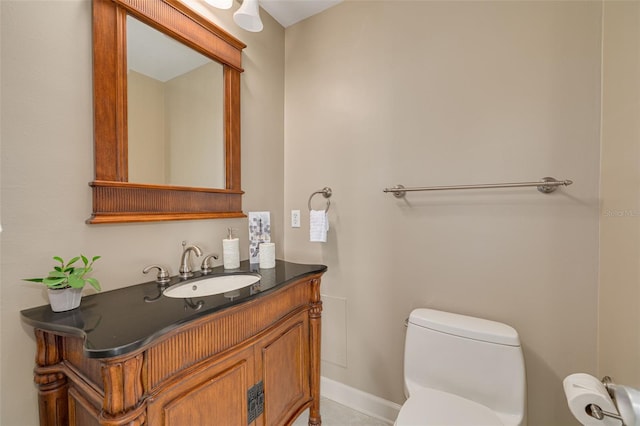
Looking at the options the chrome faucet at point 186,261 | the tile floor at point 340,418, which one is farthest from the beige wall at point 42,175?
the tile floor at point 340,418

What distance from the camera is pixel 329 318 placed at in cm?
175

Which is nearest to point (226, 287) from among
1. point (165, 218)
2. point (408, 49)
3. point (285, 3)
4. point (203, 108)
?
point (165, 218)

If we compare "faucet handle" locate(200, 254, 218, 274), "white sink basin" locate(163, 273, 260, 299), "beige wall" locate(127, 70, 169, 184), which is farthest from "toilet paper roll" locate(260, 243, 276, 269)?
"beige wall" locate(127, 70, 169, 184)

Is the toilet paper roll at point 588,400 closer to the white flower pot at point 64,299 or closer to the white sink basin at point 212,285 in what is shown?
the white sink basin at point 212,285

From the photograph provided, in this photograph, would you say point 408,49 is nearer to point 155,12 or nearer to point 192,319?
point 155,12

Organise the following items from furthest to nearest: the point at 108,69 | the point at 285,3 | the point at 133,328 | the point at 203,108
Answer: the point at 285,3
the point at 203,108
the point at 108,69
the point at 133,328

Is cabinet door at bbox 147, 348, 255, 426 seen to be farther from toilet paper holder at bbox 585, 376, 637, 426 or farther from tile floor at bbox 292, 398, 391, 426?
toilet paper holder at bbox 585, 376, 637, 426

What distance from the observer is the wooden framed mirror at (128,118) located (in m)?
0.99

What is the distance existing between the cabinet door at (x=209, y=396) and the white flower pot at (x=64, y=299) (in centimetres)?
41

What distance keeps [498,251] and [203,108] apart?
164 centimetres

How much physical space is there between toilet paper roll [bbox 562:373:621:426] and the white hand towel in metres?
1.18

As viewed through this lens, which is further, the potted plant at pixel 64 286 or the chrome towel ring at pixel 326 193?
the chrome towel ring at pixel 326 193

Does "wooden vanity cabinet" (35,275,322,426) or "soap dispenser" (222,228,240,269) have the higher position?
"soap dispenser" (222,228,240,269)

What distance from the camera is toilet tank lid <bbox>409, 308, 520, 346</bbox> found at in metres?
1.11
